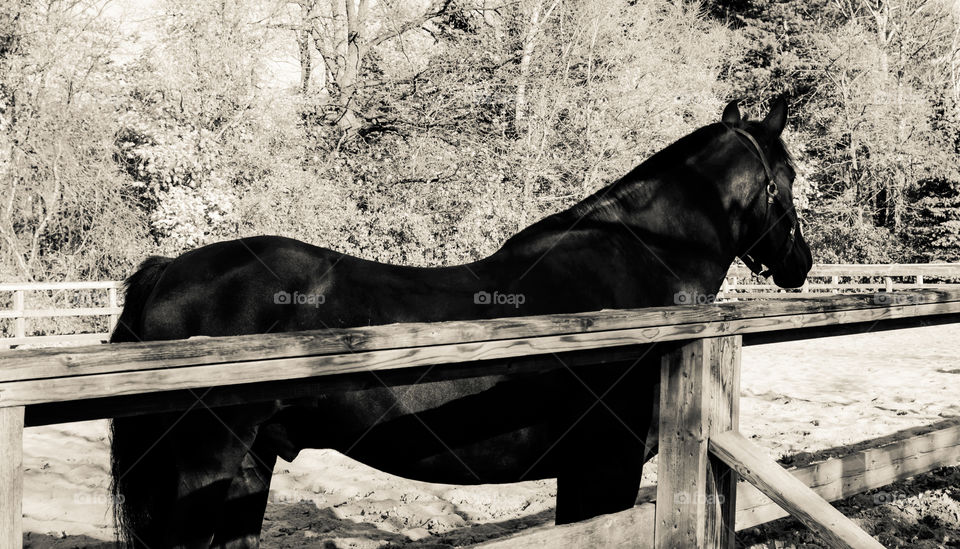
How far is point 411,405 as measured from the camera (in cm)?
299

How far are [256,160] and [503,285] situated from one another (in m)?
14.4

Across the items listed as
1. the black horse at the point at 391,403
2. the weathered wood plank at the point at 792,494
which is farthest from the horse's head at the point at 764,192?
the weathered wood plank at the point at 792,494

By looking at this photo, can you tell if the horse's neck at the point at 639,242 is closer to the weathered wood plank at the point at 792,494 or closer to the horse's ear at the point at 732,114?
the horse's ear at the point at 732,114

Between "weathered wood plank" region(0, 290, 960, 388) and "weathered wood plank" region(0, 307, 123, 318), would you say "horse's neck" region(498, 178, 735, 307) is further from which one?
"weathered wood plank" region(0, 307, 123, 318)

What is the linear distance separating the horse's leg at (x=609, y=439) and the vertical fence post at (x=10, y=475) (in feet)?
6.84

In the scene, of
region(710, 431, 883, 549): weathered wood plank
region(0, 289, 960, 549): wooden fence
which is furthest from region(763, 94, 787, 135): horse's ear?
region(710, 431, 883, 549): weathered wood plank

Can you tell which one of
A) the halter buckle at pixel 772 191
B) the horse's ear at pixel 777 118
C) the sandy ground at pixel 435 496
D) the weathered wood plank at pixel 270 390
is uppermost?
the horse's ear at pixel 777 118

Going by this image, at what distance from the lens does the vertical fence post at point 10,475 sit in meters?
1.48

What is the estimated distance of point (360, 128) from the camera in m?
19.4

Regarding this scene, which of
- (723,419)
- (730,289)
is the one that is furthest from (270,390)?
(730,289)

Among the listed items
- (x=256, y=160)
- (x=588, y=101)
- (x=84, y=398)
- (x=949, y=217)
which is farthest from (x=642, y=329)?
(x=949, y=217)

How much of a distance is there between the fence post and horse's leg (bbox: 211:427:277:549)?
1.65m

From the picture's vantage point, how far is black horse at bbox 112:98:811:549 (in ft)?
9.84

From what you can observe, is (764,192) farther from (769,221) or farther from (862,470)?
(862,470)
